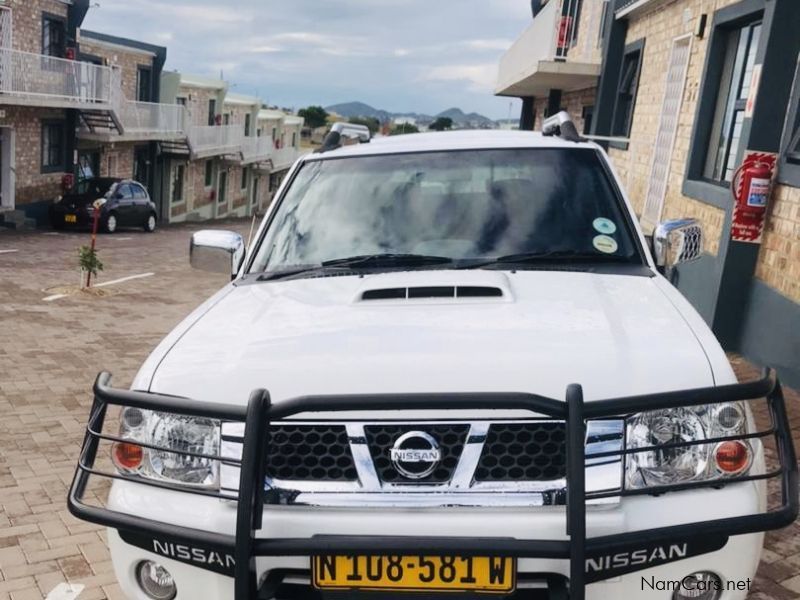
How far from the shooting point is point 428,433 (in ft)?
7.57

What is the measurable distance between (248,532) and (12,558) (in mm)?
2488

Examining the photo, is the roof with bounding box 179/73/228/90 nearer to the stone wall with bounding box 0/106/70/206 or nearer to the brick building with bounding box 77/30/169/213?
the brick building with bounding box 77/30/169/213

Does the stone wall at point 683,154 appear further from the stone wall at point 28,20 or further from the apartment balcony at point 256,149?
the apartment balcony at point 256,149

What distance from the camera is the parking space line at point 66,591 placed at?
3.63m

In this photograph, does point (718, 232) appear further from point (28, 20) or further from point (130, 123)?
point (130, 123)

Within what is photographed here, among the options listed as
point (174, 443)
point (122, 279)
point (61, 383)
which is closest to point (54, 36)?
point (122, 279)

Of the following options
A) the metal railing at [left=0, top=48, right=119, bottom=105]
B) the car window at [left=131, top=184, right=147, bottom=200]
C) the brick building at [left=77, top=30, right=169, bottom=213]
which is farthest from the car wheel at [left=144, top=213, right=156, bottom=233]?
the metal railing at [left=0, top=48, right=119, bottom=105]

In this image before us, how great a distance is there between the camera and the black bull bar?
2.10 metres

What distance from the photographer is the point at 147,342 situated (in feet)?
30.5

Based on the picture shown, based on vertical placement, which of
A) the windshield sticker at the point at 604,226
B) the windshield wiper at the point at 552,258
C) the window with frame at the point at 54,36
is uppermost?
the window with frame at the point at 54,36

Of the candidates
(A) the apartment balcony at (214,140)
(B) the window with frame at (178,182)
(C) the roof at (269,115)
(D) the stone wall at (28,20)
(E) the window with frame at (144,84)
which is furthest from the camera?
(C) the roof at (269,115)

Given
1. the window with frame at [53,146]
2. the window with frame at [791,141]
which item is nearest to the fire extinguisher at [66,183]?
the window with frame at [53,146]

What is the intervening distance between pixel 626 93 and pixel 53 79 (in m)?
16.0

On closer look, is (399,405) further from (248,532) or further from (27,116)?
(27,116)
